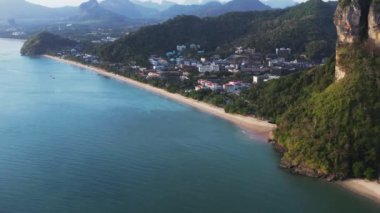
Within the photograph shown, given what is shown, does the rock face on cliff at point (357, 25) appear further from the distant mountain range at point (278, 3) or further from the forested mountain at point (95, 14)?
the distant mountain range at point (278, 3)

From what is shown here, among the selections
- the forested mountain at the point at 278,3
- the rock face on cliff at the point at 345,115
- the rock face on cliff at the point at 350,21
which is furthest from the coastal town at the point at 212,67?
the forested mountain at the point at 278,3

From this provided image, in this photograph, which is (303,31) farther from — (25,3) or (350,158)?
(25,3)

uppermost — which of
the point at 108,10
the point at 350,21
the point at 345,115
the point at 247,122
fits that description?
the point at 108,10

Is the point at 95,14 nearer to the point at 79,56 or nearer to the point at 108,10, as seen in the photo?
the point at 108,10

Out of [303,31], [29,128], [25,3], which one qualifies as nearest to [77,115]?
[29,128]

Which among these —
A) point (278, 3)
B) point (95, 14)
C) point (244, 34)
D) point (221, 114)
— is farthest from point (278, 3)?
point (221, 114)

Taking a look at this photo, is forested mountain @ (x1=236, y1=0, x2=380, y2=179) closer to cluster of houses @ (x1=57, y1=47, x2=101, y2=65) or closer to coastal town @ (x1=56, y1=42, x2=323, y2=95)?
coastal town @ (x1=56, y1=42, x2=323, y2=95)

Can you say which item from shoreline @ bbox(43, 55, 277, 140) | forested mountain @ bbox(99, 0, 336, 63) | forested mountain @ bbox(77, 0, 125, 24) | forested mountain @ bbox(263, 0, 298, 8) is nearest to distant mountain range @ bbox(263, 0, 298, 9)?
forested mountain @ bbox(263, 0, 298, 8)
